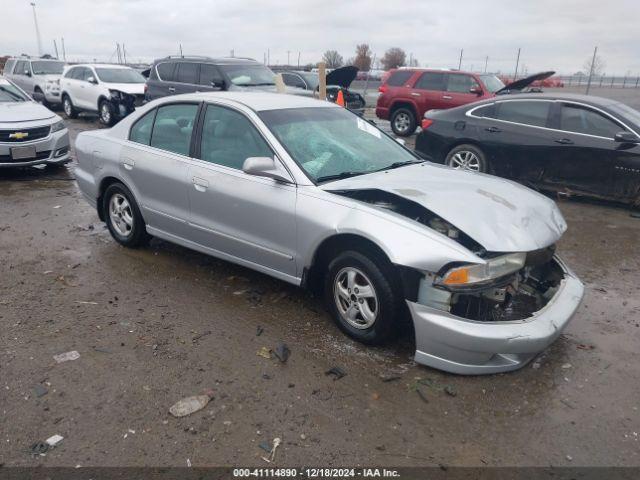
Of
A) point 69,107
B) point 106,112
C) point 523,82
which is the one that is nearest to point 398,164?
point 523,82

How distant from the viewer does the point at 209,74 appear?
11.7 m

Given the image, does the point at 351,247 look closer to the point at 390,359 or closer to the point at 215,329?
the point at 390,359

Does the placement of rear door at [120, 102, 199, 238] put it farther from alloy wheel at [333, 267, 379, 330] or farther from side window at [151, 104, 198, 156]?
alloy wheel at [333, 267, 379, 330]

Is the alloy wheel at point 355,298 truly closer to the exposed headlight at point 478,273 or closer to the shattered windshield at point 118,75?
the exposed headlight at point 478,273

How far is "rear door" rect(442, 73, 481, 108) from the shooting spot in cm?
1303

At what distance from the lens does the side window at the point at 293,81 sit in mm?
16575

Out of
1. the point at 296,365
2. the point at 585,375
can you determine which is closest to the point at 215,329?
the point at 296,365

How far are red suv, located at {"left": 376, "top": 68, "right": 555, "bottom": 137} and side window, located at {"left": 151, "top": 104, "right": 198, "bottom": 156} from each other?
9.81m

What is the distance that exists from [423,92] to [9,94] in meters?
9.41

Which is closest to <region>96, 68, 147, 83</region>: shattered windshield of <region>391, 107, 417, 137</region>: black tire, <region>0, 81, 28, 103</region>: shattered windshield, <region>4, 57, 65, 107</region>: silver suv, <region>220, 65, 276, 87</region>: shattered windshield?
<region>4, 57, 65, 107</region>: silver suv

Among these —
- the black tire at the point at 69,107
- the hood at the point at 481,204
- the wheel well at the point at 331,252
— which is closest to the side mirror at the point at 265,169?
the hood at the point at 481,204

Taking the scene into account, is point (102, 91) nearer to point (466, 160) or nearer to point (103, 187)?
point (103, 187)

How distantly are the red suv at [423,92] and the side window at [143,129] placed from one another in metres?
9.78

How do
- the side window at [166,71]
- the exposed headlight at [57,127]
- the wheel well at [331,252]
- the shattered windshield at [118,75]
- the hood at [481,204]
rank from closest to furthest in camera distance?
the hood at [481,204] < the wheel well at [331,252] < the exposed headlight at [57,127] < the side window at [166,71] < the shattered windshield at [118,75]
